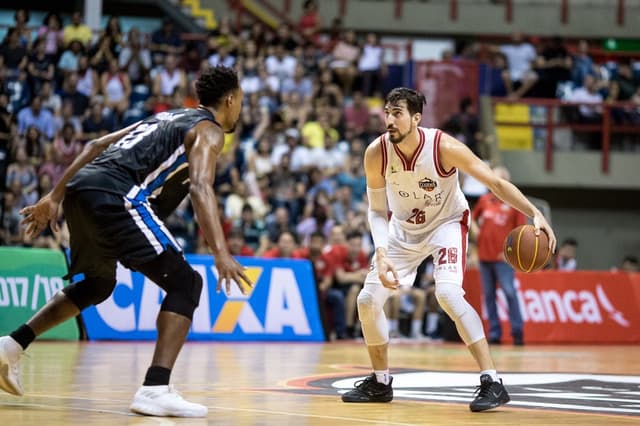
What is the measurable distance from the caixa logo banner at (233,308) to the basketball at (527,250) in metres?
6.38

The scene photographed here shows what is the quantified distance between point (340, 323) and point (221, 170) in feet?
11.5

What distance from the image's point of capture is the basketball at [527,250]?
7293 millimetres

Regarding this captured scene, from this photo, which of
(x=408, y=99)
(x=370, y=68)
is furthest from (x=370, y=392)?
(x=370, y=68)

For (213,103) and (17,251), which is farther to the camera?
(17,251)

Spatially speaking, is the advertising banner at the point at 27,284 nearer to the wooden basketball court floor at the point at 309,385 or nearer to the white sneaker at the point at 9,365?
the wooden basketball court floor at the point at 309,385

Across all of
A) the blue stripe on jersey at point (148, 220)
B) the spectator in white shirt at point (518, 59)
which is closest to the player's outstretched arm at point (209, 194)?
the blue stripe on jersey at point (148, 220)

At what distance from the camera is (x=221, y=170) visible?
18.2 meters

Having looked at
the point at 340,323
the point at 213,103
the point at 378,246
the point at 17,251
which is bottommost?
the point at 340,323

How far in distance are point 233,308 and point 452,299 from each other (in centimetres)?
775

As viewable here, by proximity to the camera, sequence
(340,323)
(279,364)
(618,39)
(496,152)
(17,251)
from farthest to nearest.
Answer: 1. (618,39)
2. (496,152)
3. (340,323)
4. (17,251)
5. (279,364)

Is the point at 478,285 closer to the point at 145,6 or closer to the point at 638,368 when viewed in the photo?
the point at 638,368

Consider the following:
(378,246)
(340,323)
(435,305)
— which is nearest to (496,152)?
(435,305)

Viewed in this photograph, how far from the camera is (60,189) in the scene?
663 centimetres

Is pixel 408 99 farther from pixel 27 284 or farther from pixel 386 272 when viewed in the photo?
pixel 27 284
